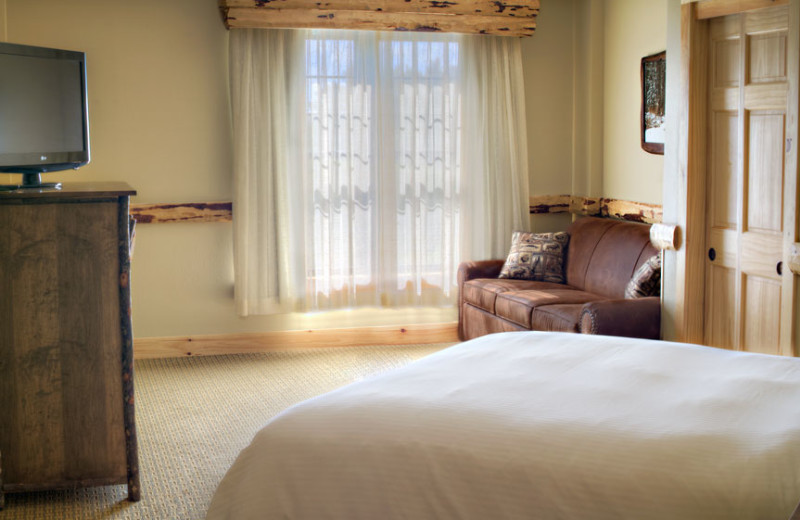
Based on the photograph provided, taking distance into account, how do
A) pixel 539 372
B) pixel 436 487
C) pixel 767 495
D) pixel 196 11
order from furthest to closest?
pixel 196 11
pixel 539 372
pixel 436 487
pixel 767 495

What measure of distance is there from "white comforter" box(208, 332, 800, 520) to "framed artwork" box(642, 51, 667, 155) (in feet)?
9.76

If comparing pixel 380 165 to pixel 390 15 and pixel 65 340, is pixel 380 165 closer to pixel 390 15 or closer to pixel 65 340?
pixel 390 15

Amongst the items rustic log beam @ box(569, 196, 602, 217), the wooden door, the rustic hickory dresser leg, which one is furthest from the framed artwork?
the rustic hickory dresser leg

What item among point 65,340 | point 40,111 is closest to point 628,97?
point 40,111

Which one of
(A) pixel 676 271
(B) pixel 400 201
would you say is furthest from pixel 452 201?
(A) pixel 676 271

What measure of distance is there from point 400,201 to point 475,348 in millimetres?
3043

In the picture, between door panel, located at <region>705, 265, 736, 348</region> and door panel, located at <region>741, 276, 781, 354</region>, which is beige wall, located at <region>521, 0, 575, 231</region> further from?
door panel, located at <region>741, 276, 781, 354</region>

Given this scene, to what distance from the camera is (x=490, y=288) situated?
5.53 metres

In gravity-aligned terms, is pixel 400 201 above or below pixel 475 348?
above

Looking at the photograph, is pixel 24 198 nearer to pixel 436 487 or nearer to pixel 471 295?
pixel 436 487

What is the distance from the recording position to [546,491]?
76.3 inches

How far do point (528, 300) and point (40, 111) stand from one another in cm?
291

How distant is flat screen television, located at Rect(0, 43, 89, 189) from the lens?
11.4ft

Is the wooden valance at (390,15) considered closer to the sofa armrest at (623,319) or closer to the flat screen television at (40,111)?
the flat screen television at (40,111)
